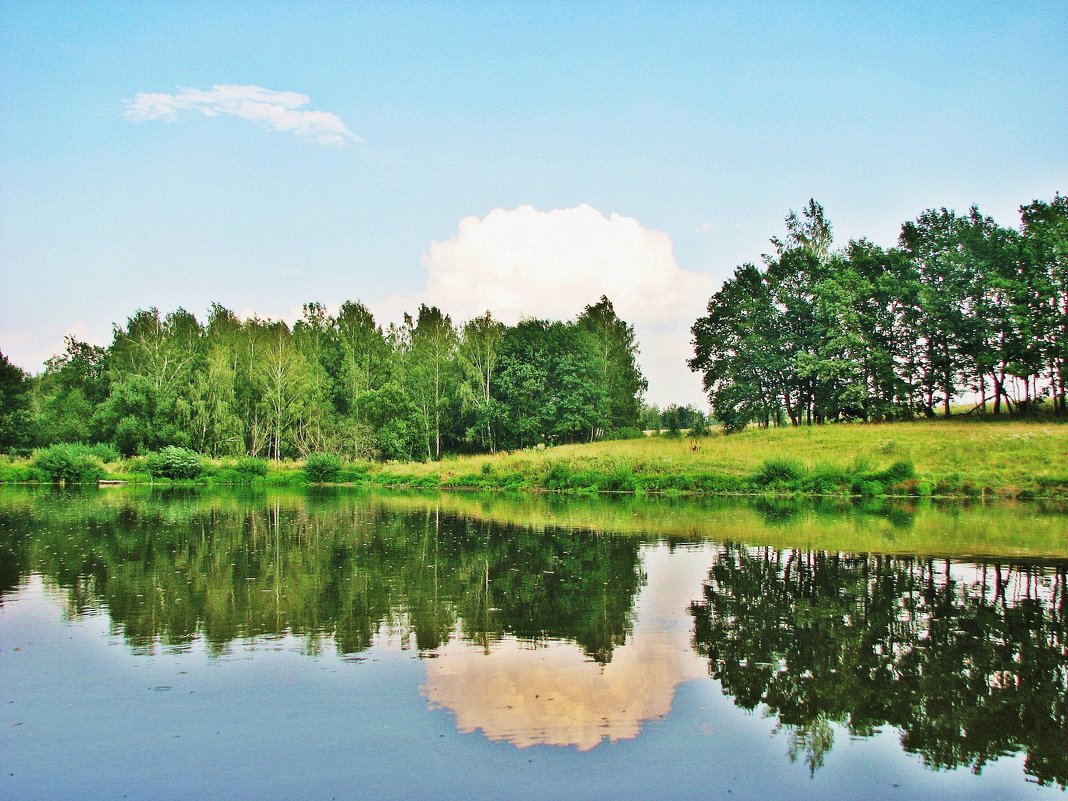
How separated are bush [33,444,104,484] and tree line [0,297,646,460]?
9.75 metres

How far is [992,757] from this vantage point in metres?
6.93

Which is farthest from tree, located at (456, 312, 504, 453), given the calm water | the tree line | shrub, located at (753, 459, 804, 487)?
the calm water

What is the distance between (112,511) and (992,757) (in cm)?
3199

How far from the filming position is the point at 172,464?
54.2 metres

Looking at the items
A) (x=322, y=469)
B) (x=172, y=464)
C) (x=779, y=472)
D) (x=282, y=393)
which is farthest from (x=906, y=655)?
(x=282, y=393)

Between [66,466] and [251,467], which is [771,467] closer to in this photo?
[251,467]

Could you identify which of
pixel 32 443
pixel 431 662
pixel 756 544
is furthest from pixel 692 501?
pixel 32 443

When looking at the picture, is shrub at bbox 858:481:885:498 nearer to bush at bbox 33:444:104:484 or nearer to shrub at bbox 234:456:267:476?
shrub at bbox 234:456:267:476

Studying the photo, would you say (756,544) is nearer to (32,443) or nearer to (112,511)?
(112,511)

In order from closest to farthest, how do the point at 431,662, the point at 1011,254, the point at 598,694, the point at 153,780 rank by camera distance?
the point at 153,780, the point at 598,694, the point at 431,662, the point at 1011,254

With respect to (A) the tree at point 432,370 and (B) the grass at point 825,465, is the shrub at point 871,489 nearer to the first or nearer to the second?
(B) the grass at point 825,465

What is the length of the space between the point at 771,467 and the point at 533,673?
3283 cm

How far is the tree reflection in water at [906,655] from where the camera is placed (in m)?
7.40

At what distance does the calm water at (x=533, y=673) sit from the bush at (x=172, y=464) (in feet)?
123
